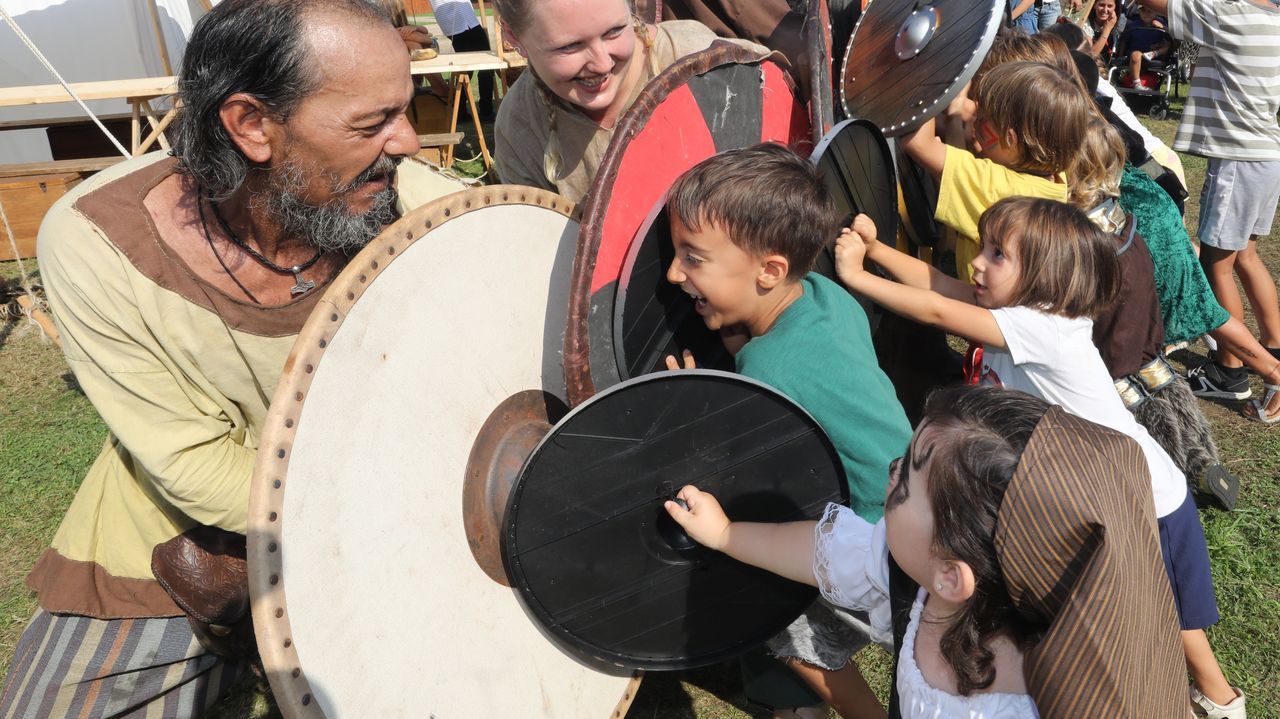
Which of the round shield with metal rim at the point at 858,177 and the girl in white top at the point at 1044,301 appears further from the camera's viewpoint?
the girl in white top at the point at 1044,301

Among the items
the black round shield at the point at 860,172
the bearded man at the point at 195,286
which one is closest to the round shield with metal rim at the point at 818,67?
the black round shield at the point at 860,172

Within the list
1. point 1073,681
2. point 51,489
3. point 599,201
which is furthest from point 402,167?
point 51,489

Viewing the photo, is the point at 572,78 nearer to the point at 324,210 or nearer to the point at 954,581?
the point at 324,210

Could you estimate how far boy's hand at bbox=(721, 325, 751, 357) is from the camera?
6.55ft

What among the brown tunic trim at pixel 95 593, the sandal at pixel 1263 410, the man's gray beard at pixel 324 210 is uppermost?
the man's gray beard at pixel 324 210

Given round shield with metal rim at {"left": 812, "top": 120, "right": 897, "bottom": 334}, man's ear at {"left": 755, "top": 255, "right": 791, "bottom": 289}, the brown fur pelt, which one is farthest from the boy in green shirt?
the brown fur pelt

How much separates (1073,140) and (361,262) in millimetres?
→ 2322

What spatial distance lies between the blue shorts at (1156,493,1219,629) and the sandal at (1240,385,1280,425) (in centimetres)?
206

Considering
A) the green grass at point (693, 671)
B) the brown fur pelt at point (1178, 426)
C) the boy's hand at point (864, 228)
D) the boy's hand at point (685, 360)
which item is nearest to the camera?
the boy's hand at point (685, 360)

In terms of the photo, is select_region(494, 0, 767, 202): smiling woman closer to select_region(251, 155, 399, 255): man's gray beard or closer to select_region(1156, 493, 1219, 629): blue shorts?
select_region(251, 155, 399, 255): man's gray beard

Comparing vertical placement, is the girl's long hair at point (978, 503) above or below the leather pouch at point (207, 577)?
above

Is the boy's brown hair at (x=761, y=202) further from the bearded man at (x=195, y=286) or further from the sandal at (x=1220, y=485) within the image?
the sandal at (x=1220, y=485)

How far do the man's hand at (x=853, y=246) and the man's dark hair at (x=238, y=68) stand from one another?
1252mm

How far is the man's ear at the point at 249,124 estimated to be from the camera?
64.0 inches
